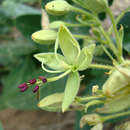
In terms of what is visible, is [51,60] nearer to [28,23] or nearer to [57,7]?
[57,7]

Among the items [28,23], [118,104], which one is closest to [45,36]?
[118,104]

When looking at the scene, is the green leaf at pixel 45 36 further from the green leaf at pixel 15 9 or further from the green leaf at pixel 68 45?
the green leaf at pixel 15 9

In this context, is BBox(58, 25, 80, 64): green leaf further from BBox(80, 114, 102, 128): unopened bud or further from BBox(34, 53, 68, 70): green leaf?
BBox(80, 114, 102, 128): unopened bud

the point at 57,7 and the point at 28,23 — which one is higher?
the point at 57,7

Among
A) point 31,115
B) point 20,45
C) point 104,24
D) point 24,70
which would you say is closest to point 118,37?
point 104,24

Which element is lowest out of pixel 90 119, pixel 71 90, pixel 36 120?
pixel 36 120

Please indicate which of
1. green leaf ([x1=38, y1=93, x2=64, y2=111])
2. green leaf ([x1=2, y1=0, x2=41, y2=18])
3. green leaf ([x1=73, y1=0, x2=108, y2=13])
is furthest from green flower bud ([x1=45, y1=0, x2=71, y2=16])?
green leaf ([x1=2, y1=0, x2=41, y2=18])

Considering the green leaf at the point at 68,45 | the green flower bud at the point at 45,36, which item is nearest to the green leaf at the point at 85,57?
the green leaf at the point at 68,45
